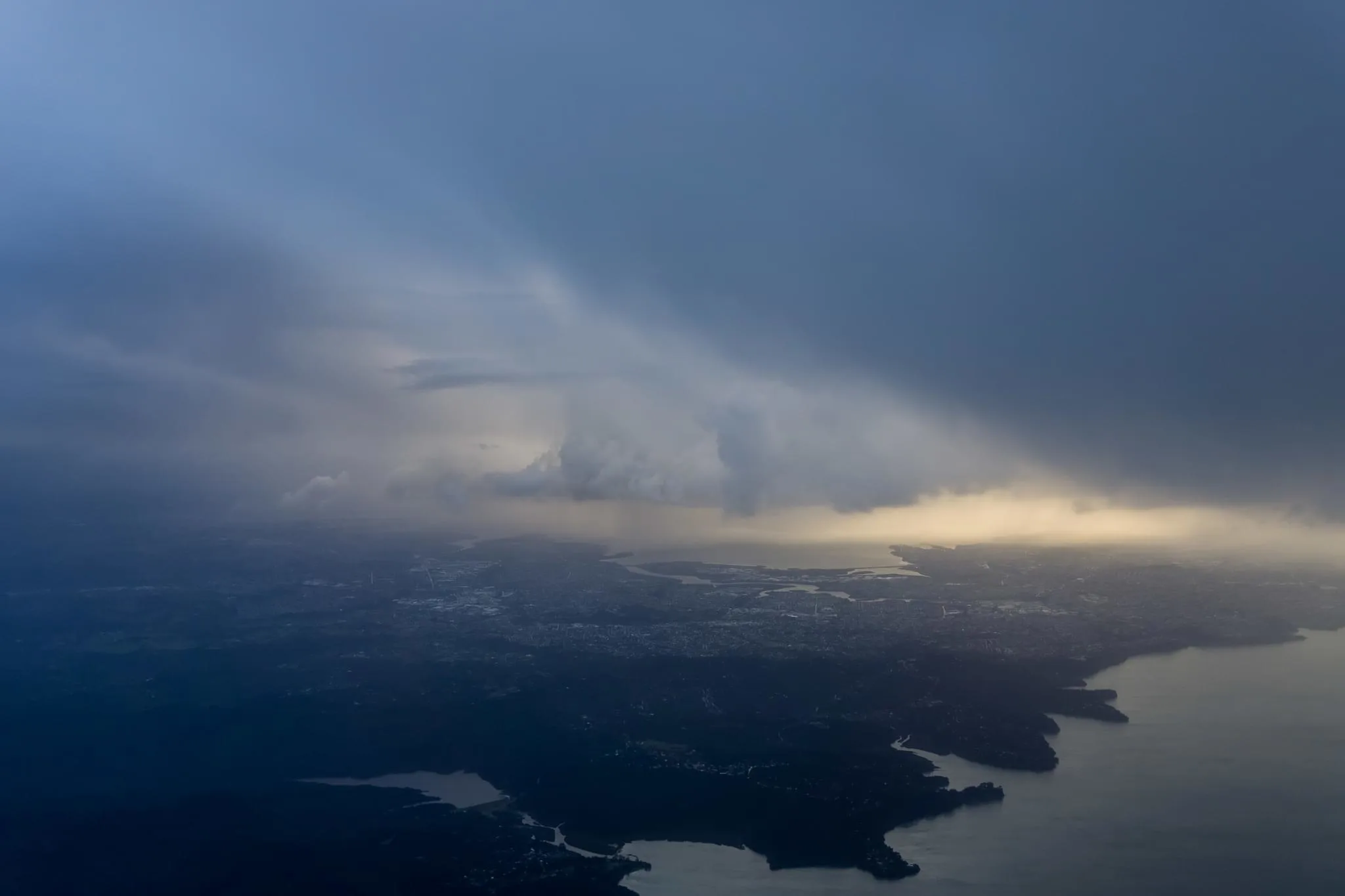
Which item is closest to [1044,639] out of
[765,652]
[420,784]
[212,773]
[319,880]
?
[765,652]

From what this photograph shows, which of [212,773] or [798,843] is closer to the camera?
[798,843]

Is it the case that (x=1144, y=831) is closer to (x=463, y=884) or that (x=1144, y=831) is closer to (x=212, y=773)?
(x=463, y=884)

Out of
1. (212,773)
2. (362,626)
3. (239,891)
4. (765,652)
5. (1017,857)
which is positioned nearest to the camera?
(239,891)

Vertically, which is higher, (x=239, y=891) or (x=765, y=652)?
(x=765, y=652)
